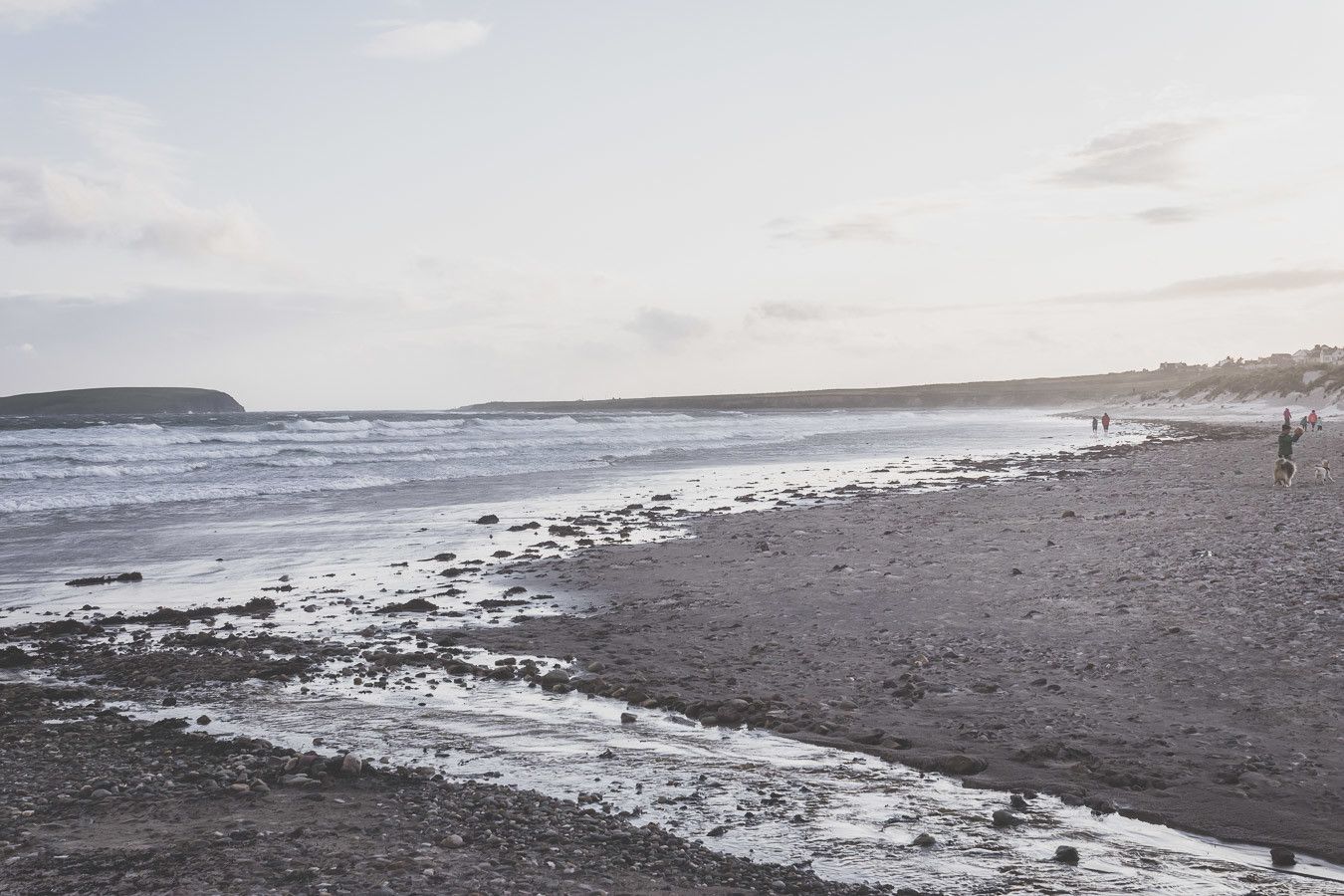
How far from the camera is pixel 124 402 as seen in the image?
163000 millimetres

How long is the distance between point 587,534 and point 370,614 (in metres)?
7.04

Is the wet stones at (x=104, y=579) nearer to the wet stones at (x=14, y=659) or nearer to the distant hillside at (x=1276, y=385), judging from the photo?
the wet stones at (x=14, y=659)

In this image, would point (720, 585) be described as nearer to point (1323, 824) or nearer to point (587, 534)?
point (587, 534)

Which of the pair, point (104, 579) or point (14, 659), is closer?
point (14, 659)

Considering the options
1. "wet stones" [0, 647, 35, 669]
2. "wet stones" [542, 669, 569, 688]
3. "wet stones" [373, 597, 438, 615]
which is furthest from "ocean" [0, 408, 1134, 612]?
"wet stones" [542, 669, 569, 688]

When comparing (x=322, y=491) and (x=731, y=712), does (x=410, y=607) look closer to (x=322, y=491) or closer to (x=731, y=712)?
(x=731, y=712)

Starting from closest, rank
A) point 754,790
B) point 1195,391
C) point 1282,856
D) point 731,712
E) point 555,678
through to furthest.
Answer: point 1282,856 < point 754,790 < point 731,712 < point 555,678 < point 1195,391

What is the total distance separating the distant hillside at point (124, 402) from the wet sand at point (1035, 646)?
155 m

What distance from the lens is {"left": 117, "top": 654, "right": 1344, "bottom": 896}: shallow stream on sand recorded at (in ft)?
14.9

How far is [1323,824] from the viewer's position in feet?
16.1

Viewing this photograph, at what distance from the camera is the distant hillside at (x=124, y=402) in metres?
146

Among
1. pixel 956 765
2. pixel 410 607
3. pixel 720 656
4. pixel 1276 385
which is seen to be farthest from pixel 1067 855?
pixel 1276 385

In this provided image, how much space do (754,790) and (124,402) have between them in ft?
616

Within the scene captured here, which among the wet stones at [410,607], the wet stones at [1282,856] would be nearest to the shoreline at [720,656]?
the wet stones at [1282,856]
